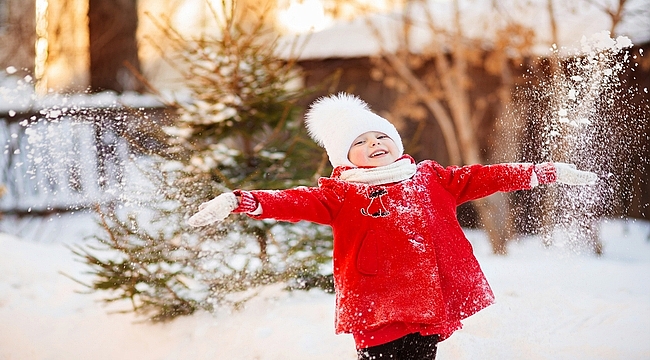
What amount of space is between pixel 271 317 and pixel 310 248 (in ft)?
1.69

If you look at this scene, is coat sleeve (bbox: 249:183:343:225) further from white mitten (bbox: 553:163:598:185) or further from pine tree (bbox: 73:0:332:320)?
pine tree (bbox: 73:0:332:320)

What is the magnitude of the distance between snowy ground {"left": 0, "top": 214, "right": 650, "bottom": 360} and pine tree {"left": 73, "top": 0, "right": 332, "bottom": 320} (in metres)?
0.17

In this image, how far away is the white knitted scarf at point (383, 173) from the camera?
95.1 inches

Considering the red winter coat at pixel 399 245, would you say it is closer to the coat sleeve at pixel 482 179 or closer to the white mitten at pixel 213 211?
the coat sleeve at pixel 482 179

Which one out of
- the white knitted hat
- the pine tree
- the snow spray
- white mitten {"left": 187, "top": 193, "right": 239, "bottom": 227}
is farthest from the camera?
the snow spray

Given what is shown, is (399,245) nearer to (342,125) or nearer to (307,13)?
(342,125)

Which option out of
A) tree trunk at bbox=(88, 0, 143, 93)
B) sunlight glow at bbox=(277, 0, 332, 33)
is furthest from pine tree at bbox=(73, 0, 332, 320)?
tree trunk at bbox=(88, 0, 143, 93)

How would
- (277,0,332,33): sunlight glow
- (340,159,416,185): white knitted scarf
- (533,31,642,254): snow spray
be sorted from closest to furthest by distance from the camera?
(340,159,416,185): white knitted scarf
(533,31,642,254): snow spray
(277,0,332,33): sunlight glow

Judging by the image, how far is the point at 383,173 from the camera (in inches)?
95.1

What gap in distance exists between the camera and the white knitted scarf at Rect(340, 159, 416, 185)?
7.93 ft

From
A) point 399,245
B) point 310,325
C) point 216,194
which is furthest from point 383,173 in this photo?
point 216,194

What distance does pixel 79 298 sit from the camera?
421 cm

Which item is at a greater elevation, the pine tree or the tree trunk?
the tree trunk

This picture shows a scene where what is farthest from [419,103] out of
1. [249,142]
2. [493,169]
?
[493,169]
